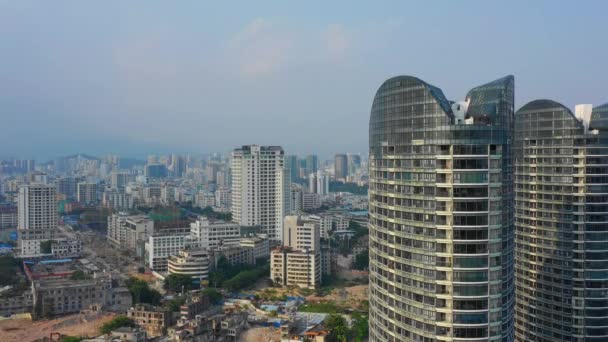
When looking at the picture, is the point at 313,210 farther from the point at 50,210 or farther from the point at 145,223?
the point at 50,210

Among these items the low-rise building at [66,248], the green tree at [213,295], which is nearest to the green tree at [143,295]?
the green tree at [213,295]

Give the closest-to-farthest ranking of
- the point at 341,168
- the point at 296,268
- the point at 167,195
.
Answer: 1. the point at 296,268
2. the point at 167,195
3. the point at 341,168

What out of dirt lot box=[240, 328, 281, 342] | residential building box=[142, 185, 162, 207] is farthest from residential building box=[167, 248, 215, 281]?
residential building box=[142, 185, 162, 207]

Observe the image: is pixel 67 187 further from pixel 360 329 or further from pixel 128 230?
pixel 360 329

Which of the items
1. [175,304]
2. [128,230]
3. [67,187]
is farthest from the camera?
[67,187]

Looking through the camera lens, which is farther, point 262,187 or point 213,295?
point 262,187

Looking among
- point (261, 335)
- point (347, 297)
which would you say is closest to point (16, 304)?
point (261, 335)

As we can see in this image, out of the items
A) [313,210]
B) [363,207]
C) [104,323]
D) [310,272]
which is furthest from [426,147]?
[363,207]

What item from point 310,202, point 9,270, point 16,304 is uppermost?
point 310,202

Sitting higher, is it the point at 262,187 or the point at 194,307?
the point at 262,187
